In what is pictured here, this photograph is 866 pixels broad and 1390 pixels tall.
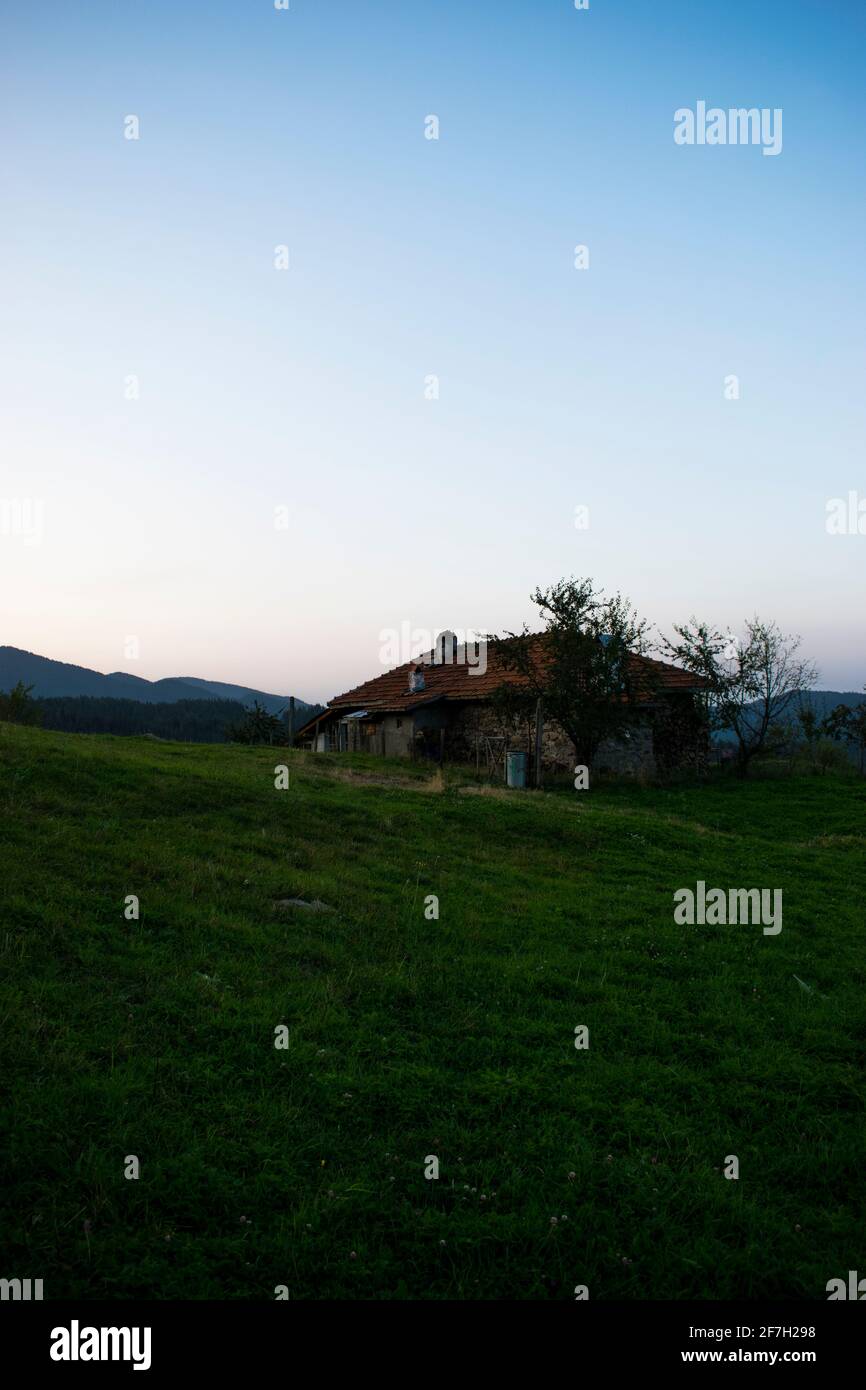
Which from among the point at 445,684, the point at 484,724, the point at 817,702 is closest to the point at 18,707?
the point at 445,684

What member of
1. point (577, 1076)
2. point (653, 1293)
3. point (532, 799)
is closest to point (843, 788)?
point (532, 799)

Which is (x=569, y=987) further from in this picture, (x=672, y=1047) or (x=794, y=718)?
(x=794, y=718)

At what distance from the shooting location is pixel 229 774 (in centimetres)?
1622

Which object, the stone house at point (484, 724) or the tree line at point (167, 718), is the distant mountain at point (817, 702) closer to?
the stone house at point (484, 724)

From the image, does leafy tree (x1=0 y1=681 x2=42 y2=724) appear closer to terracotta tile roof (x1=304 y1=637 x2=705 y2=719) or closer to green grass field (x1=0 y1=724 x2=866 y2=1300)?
terracotta tile roof (x1=304 y1=637 x2=705 y2=719)

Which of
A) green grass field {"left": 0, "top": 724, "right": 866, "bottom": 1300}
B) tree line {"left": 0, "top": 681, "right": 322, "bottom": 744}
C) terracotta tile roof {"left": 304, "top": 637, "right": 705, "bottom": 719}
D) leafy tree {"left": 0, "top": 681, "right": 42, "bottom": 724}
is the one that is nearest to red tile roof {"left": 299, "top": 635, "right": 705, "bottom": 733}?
terracotta tile roof {"left": 304, "top": 637, "right": 705, "bottom": 719}

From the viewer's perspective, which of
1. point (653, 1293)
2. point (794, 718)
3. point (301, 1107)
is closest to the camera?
point (653, 1293)

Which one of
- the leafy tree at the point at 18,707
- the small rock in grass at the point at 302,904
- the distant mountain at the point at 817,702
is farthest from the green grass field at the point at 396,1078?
the leafy tree at the point at 18,707

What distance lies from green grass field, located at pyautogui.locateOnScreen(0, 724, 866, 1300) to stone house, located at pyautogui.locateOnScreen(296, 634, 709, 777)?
1771cm

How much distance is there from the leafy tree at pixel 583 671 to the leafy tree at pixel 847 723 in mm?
12501

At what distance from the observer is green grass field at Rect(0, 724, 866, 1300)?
13.6 feet

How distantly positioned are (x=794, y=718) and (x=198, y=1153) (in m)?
Result: 34.0

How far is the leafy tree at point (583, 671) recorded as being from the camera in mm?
26234

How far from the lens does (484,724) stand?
32406 mm
